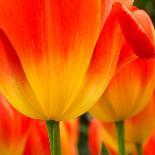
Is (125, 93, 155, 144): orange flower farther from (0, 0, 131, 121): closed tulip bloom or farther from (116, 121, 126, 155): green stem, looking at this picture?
(0, 0, 131, 121): closed tulip bloom

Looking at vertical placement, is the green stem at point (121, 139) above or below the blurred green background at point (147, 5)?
below

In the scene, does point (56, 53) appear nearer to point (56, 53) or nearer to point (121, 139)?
point (56, 53)

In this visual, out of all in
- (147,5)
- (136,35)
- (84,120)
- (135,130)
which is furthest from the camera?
(84,120)

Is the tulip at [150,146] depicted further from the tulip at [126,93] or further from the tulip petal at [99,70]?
the tulip petal at [99,70]

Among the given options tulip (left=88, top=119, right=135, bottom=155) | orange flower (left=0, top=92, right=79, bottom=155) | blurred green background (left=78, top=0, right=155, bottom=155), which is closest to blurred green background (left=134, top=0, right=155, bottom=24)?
A: blurred green background (left=78, top=0, right=155, bottom=155)

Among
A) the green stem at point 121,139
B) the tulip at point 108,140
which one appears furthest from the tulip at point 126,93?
the tulip at point 108,140

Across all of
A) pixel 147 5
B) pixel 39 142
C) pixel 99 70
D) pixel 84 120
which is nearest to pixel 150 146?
pixel 39 142

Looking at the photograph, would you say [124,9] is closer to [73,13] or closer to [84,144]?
[73,13]

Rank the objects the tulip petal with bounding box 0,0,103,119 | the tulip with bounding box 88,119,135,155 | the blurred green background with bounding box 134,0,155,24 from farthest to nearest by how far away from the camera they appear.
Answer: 1. the blurred green background with bounding box 134,0,155,24
2. the tulip with bounding box 88,119,135,155
3. the tulip petal with bounding box 0,0,103,119
